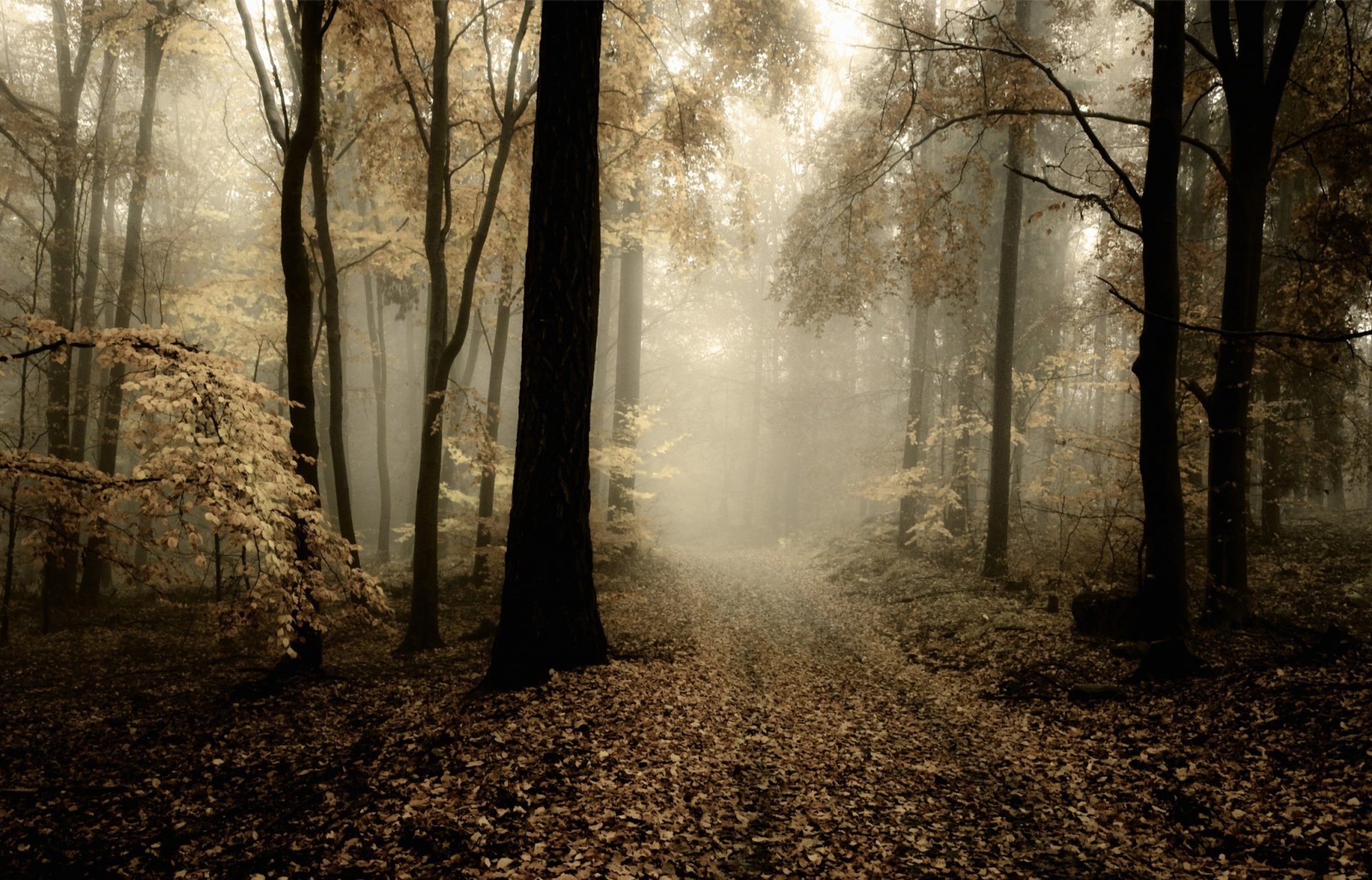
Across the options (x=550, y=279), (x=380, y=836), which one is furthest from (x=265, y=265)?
(x=380, y=836)

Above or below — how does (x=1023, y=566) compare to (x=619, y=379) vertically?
below

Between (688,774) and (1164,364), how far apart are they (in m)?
6.47

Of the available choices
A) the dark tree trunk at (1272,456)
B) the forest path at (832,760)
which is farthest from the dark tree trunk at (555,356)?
the dark tree trunk at (1272,456)

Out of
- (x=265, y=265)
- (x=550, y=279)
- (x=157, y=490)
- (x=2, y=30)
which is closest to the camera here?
(x=157, y=490)

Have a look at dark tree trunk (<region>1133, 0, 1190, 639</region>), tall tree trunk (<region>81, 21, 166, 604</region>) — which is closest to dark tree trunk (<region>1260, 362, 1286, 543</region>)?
dark tree trunk (<region>1133, 0, 1190, 639</region>)

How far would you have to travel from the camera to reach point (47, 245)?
35.3 ft

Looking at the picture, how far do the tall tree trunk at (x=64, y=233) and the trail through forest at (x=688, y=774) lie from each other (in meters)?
5.26

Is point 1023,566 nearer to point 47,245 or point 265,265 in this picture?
point 265,265

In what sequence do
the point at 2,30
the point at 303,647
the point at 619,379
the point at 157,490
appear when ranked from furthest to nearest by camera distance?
the point at 2,30, the point at 619,379, the point at 303,647, the point at 157,490

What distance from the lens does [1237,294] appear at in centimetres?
764

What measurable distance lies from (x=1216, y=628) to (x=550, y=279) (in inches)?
328

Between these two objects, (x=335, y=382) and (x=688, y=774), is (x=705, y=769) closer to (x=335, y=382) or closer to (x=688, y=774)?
(x=688, y=774)

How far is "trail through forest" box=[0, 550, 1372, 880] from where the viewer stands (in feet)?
12.0

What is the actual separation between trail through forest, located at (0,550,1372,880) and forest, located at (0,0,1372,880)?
38 millimetres
